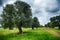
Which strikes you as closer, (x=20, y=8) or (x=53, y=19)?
(x=20, y=8)

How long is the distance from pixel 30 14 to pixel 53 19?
56041 mm

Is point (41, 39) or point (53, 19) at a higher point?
point (53, 19)

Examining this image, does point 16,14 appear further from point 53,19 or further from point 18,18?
point 53,19

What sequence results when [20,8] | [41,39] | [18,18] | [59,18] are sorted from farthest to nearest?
1. [59,18]
2. [20,8]
3. [18,18]
4. [41,39]

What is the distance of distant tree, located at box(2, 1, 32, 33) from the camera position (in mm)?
51969

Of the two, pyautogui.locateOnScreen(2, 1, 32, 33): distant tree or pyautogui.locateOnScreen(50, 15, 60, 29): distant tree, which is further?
pyautogui.locateOnScreen(50, 15, 60, 29): distant tree

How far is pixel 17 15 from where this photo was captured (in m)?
52.5

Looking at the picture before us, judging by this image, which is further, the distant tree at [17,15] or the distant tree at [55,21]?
the distant tree at [55,21]

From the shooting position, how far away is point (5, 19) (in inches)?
2124

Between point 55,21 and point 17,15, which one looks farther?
point 55,21

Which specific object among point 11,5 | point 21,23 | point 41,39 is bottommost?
point 41,39

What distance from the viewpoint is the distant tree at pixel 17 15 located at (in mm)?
51969

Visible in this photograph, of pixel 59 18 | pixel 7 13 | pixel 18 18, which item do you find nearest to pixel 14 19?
pixel 18 18

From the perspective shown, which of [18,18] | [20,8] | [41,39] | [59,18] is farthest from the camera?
[59,18]
